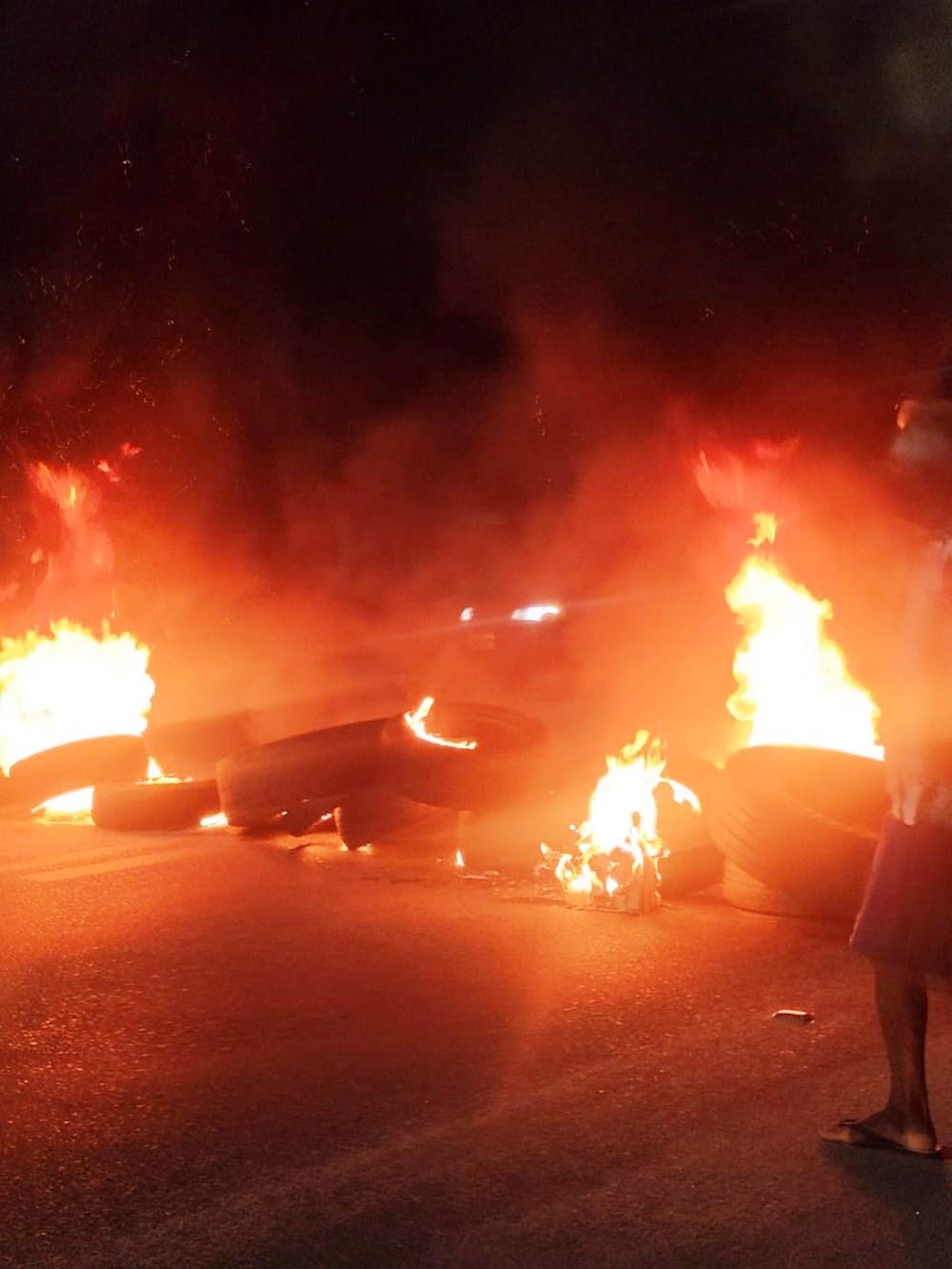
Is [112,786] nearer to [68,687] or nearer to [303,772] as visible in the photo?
[303,772]

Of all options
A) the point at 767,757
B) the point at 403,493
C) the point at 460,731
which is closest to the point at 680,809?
the point at 767,757

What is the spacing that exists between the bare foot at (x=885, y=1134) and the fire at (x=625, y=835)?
9.64 ft

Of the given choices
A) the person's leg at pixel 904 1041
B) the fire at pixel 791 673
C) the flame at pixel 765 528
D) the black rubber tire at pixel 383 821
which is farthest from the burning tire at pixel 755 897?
the flame at pixel 765 528

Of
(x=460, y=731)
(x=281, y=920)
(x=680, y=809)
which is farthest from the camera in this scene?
(x=460, y=731)

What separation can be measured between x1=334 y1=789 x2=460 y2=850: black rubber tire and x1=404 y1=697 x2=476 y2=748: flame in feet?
1.19

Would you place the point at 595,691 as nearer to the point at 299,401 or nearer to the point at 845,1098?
the point at 299,401

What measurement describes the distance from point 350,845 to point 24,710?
5.10 metres

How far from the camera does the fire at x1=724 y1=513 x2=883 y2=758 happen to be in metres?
9.01

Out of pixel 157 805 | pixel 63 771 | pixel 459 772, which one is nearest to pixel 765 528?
pixel 459 772

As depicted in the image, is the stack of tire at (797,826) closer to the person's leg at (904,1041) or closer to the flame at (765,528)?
the person's leg at (904,1041)

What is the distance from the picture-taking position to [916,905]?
160 inches

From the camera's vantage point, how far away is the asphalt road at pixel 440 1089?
11.8ft

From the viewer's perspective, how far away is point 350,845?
9086 millimetres

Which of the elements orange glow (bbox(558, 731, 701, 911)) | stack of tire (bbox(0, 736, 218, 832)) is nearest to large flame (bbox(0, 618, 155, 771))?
stack of tire (bbox(0, 736, 218, 832))
